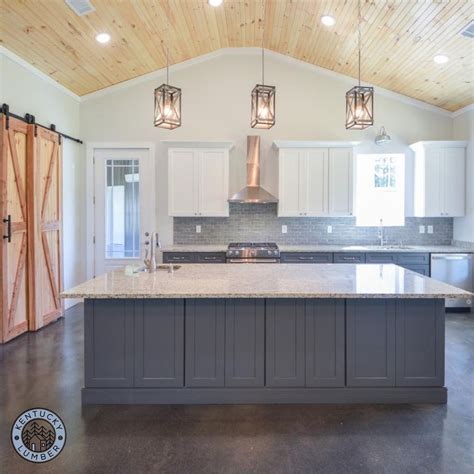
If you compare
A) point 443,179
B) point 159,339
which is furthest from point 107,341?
point 443,179

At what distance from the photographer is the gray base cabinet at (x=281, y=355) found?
2787mm

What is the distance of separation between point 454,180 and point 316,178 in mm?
2032

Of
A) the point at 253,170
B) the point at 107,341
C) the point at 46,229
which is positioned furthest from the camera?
the point at 253,170

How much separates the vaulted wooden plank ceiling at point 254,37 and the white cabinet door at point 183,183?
58.0 inches

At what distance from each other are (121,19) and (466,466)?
5.07 meters

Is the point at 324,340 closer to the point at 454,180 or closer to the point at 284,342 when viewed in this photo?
the point at 284,342

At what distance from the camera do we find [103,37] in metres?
4.47

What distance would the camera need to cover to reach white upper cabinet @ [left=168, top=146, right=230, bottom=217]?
18.0 feet

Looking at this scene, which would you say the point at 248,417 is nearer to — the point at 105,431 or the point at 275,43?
the point at 105,431

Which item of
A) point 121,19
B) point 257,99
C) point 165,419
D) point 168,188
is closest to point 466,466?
point 165,419

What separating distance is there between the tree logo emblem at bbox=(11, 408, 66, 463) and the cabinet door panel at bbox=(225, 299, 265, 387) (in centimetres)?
117

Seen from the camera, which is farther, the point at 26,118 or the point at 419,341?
the point at 26,118

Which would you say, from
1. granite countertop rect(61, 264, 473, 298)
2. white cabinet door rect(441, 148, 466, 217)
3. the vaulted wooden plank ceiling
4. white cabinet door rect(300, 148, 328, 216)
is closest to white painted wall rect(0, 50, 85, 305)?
the vaulted wooden plank ceiling

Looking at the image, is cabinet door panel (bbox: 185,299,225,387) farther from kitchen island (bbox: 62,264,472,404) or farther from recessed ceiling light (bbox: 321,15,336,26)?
recessed ceiling light (bbox: 321,15,336,26)
